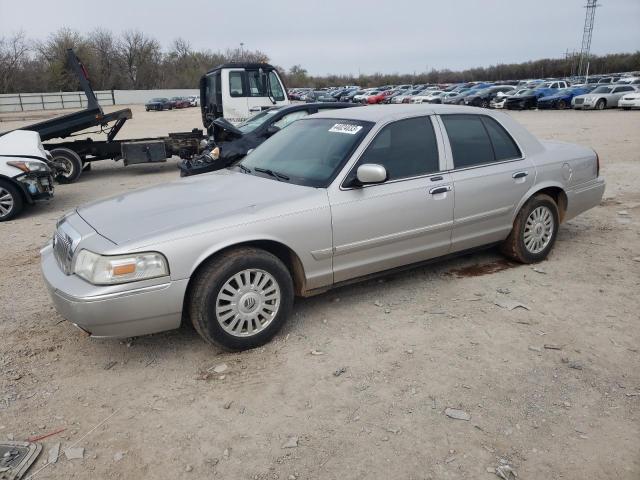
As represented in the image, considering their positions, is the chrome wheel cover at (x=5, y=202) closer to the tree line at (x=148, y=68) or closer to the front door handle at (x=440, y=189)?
the front door handle at (x=440, y=189)

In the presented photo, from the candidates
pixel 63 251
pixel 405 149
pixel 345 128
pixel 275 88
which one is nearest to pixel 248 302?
pixel 63 251

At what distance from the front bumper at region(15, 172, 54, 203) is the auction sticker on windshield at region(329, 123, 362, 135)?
5.81m

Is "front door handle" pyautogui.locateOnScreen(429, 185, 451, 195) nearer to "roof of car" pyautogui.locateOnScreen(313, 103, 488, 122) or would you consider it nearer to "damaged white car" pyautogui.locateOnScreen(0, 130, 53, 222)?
"roof of car" pyautogui.locateOnScreen(313, 103, 488, 122)

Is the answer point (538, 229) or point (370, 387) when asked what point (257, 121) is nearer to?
point (538, 229)

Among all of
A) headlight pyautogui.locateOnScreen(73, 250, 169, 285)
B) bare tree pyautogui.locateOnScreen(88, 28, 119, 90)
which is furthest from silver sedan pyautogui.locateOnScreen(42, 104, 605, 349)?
bare tree pyautogui.locateOnScreen(88, 28, 119, 90)

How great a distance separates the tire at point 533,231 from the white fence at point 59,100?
51837 millimetres

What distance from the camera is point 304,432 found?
2861 millimetres

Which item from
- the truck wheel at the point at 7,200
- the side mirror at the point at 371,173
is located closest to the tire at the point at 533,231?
the side mirror at the point at 371,173

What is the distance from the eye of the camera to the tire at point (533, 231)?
5.08 m

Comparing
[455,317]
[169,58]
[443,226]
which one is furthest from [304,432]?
[169,58]

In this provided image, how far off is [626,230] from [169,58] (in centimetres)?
9247

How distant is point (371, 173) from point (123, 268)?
186cm

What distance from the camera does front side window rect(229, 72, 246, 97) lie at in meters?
11.8

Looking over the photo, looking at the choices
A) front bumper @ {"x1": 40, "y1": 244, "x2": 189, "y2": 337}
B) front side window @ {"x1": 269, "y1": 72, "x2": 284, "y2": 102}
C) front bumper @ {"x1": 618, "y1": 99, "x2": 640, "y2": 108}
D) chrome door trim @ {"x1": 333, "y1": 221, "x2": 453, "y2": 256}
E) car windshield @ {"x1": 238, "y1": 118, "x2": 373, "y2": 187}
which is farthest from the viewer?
front bumper @ {"x1": 618, "y1": 99, "x2": 640, "y2": 108}
